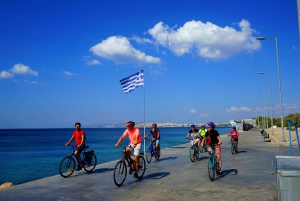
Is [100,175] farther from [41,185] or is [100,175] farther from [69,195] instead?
[69,195]

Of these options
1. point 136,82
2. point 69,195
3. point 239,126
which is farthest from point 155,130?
point 239,126

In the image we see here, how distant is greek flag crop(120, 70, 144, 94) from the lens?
19422mm

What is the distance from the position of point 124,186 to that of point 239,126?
65418 mm

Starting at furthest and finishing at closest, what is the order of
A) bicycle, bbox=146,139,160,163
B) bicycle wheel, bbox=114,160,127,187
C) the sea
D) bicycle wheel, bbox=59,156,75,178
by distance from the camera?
the sea
bicycle, bbox=146,139,160,163
bicycle wheel, bbox=59,156,75,178
bicycle wheel, bbox=114,160,127,187

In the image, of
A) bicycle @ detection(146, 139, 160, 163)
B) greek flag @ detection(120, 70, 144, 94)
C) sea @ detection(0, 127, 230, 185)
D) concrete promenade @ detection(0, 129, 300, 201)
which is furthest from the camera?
sea @ detection(0, 127, 230, 185)

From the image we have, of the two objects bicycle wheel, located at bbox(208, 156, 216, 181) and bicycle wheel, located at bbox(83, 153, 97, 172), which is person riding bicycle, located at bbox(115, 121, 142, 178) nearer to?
bicycle wheel, located at bbox(83, 153, 97, 172)

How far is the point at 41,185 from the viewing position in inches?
378

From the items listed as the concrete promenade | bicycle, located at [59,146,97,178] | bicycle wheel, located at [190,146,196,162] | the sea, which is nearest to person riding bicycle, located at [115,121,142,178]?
the concrete promenade

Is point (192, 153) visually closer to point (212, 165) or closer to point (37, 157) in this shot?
point (212, 165)

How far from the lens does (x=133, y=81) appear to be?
19516 mm

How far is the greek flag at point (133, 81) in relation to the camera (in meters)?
19.4

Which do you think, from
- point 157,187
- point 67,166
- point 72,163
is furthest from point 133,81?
point 157,187

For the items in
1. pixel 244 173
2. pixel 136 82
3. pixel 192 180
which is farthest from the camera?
pixel 136 82

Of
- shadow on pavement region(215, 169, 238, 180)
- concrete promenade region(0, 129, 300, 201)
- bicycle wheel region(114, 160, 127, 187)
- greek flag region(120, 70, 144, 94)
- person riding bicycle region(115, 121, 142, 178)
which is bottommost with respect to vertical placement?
concrete promenade region(0, 129, 300, 201)
